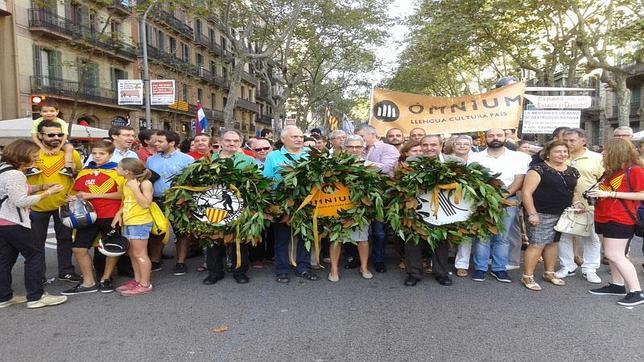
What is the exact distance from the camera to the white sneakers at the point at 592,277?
533 centimetres

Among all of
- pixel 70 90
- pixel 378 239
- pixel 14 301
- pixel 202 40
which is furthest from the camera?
pixel 202 40

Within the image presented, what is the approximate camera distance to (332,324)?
4.11 metres

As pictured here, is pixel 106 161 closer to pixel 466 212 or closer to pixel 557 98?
pixel 466 212

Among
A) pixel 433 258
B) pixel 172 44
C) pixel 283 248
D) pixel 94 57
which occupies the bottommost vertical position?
pixel 433 258

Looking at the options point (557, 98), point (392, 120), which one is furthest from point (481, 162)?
point (557, 98)

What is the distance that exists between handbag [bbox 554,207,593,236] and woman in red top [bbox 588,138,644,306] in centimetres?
39

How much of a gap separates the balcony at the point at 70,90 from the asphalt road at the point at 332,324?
2039 centimetres

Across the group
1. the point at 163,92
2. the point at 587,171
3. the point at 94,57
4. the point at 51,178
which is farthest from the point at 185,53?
the point at 587,171

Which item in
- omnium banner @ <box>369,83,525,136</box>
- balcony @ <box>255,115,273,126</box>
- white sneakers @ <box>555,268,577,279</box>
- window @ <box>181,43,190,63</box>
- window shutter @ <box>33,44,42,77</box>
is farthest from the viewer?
balcony @ <box>255,115,273,126</box>

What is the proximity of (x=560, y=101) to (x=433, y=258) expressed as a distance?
591 centimetres

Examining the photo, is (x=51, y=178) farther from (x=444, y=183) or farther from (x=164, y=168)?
(x=444, y=183)

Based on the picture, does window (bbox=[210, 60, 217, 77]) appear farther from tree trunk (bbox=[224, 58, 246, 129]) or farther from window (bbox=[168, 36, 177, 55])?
tree trunk (bbox=[224, 58, 246, 129])

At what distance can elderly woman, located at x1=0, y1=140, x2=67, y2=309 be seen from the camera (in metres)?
4.27

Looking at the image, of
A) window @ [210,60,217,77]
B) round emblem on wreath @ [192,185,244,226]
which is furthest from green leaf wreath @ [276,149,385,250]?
window @ [210,60,217,77]
